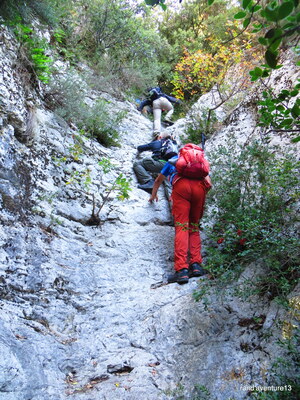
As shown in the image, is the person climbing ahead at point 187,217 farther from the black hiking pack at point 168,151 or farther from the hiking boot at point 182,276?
the black hiking pack at point 168,151

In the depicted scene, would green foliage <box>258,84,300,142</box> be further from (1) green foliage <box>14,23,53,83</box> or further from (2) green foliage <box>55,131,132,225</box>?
(1) green foliage <box>14,23,53,83</box>

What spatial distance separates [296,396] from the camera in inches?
88.5

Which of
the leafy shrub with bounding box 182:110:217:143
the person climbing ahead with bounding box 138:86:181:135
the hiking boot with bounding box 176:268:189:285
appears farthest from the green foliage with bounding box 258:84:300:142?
the person climbing ahead with bounding box 138:86:181:135

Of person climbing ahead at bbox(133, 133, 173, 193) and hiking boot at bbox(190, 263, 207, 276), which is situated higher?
person climbing ahead at bbox(133, 133, 173, 193)

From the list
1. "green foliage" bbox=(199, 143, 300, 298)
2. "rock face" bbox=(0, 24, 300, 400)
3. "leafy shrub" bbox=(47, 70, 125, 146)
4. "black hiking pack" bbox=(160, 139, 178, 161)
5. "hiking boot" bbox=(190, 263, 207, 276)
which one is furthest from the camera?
"leafy shrub" bbox=(47, 70, 125, 146)

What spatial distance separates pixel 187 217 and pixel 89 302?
6.40ft

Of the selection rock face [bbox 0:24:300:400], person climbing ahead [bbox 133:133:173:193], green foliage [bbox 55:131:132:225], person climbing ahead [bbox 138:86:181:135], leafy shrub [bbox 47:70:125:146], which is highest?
person climbing ahead [bbox 138:86:181:135]

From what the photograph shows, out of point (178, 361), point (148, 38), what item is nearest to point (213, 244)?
point (178, 361)

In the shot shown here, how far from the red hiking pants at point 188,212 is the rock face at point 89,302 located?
48 cm

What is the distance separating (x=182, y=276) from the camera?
440 centimetres

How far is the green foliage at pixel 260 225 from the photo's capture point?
10.8ft

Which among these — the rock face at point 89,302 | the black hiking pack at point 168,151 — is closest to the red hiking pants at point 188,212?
the rock face at point 89,302

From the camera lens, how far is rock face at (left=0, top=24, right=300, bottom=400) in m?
2.84

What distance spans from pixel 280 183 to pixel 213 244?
171 cm
